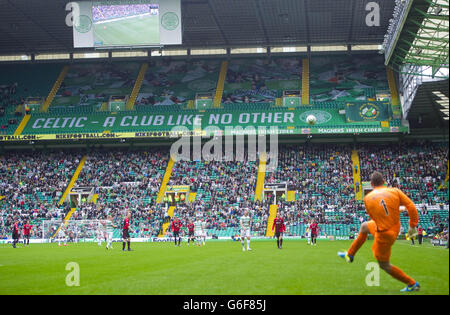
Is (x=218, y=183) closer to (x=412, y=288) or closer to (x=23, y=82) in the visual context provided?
(x=23, y=82)

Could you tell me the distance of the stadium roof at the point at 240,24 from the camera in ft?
157

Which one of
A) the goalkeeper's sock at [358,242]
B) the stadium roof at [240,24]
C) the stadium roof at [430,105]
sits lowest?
the goalkeeper's sock at [358,242]

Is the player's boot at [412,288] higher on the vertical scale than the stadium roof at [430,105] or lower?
lower

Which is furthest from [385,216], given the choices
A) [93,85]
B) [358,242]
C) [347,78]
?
[93,85]

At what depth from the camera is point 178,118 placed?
54.6 metres

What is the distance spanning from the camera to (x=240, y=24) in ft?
173

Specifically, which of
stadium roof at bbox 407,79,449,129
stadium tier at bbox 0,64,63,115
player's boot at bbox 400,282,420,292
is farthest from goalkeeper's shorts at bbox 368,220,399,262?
stadium tier at bbox 0,64,63,115

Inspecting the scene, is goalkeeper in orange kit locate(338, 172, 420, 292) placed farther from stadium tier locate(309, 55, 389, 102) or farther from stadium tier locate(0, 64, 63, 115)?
stadium tier locate(0, 64, 63, 115)

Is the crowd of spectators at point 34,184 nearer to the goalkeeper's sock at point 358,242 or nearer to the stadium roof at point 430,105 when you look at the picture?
the stadium roof at point 430,105

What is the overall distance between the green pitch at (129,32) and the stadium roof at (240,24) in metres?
6.52

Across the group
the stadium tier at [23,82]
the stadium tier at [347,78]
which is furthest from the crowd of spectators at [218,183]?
the stadium tier at [23,82]

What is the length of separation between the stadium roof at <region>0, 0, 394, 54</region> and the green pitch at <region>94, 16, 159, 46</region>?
21.4ft

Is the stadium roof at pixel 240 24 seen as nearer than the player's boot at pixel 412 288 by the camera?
No
